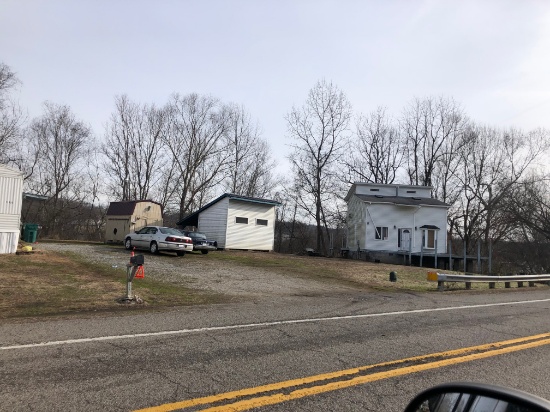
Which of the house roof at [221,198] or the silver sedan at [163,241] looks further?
the house roof at [221,198]

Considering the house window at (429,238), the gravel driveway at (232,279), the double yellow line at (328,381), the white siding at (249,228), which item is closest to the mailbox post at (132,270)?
the gravel driveway at (232,279)

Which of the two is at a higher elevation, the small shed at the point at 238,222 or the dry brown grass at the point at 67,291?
the small shed at the point at 238,222

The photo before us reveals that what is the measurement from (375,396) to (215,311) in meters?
5.32

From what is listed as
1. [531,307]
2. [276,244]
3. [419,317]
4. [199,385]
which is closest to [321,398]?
[199,385]

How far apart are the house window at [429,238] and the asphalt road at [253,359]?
2657 centimetres

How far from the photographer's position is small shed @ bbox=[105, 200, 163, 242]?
33.7 metres

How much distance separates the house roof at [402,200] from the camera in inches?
1385

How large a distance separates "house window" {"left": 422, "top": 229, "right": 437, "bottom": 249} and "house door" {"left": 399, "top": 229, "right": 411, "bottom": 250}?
4.31ft

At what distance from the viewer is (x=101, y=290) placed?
11.0 m

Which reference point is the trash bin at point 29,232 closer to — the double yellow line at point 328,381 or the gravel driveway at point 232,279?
the gravel driveway at point 232,279

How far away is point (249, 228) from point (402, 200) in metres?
14.6

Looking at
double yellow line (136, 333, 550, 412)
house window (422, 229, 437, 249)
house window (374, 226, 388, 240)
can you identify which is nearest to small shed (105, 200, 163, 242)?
house window (374, 226, 388, 240)

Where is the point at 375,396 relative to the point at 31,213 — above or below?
below

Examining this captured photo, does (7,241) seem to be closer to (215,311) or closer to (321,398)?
(215,311)
